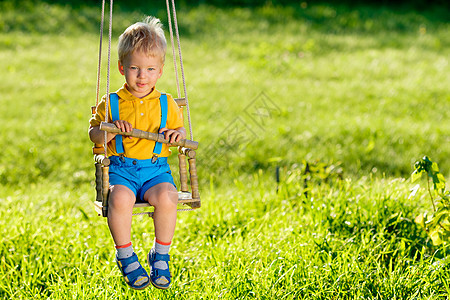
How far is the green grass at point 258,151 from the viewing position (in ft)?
13.1

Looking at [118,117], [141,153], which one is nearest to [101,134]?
[118,117]

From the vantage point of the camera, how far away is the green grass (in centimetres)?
400

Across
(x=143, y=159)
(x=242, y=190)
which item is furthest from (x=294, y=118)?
(x=143, y=159)

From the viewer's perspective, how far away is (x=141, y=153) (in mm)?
3023

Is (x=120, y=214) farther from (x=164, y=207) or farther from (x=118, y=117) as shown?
(x=118, y=117)

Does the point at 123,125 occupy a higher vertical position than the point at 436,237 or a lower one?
higher

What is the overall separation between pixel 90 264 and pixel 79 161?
3393mm

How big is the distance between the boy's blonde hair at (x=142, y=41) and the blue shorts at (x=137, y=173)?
22.7 inches

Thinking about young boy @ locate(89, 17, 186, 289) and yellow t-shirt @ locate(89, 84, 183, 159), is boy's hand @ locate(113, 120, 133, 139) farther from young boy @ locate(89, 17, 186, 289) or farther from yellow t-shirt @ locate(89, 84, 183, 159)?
yellow t-shirt @ locate(89, 84, 183, 159)

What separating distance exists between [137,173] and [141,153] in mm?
115

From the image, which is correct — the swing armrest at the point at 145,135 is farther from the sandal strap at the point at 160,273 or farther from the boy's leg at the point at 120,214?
the sandal strap at the point at 160,273

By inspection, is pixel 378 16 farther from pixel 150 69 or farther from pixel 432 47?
pixel 150 69

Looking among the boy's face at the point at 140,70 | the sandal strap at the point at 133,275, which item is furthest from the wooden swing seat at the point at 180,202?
the boy's face at the point at 140,70

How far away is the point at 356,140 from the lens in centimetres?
786
